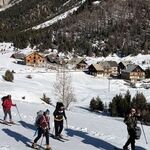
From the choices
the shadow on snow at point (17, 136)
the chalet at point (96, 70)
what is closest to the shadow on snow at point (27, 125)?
the shadow on snow at point (17, 136)

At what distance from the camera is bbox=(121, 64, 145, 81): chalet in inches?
5591

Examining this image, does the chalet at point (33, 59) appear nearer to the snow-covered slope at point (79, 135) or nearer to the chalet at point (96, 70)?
the chalet at point (96, 70)

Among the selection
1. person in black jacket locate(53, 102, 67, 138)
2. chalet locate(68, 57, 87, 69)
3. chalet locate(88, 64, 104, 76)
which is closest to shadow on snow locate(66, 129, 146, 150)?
person in black jacket locate(53, 102, 67, 138)

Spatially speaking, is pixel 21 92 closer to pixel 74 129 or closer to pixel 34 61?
pixel 74 129

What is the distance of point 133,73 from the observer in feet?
468

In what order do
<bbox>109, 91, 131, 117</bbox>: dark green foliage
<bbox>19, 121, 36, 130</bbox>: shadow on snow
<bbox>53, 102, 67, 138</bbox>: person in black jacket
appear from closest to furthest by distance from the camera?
<bbox>53, 102, 67, 138</bbox>: person in black jacket < <bbox>19, 121, 36, 130</bbox>: shadow on snow < <bbox>109, 91, 131, 117</bbox>: dark green foliage

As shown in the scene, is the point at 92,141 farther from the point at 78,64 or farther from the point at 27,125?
the point at 78,64

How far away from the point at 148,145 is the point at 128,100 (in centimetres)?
4105

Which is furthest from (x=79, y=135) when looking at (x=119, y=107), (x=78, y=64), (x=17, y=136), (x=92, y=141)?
(x=78, y=64)

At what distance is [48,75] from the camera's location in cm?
11819

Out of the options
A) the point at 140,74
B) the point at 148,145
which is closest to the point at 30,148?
the point at 148,145

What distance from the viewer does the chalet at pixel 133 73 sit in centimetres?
14200

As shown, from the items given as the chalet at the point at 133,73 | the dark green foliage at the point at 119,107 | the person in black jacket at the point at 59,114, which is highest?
the person in black jacket at the point at 59,114

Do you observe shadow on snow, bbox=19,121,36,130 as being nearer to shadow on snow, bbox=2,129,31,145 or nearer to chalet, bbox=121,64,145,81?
shadow on snow, bbox=2,129,31,145
